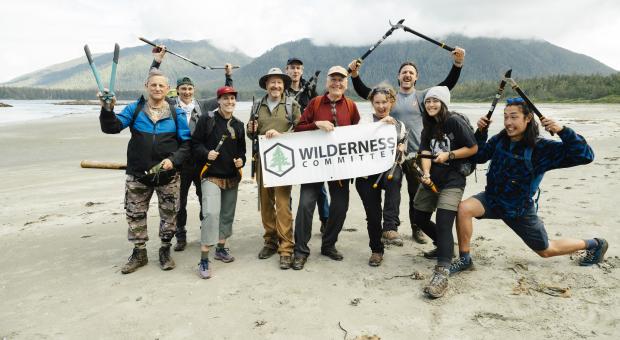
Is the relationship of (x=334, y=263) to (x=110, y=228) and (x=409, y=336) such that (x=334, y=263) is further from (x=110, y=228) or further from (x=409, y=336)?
(x=110, y=228)

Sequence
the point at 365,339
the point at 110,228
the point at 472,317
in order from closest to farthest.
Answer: the point at 365,339 → the point at 472,317 → the point at 110,228

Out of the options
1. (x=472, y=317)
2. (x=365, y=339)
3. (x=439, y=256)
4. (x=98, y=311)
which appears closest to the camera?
(x=365, y=339)

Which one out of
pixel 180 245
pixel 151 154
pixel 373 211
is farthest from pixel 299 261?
pixel 151 154

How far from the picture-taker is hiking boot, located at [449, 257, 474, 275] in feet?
16.6

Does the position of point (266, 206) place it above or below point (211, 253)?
above

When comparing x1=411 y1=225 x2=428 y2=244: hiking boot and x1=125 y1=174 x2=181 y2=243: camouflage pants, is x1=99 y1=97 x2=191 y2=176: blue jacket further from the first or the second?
x1=411 y1=225 x2=428 y2=244: hiking boot

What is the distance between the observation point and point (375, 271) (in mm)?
5348

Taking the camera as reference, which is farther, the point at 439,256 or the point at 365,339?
the point at 439,256

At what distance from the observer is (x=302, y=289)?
483 centimetres

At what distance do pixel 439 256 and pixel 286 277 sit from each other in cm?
199

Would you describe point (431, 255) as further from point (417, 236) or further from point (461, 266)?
point (417, 236)

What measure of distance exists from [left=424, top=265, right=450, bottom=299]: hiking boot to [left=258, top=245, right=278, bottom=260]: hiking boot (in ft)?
7.95

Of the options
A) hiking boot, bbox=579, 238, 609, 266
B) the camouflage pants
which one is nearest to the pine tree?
the camouflage pants

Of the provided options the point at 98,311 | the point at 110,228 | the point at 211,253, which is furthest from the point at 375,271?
the point at 110,228
